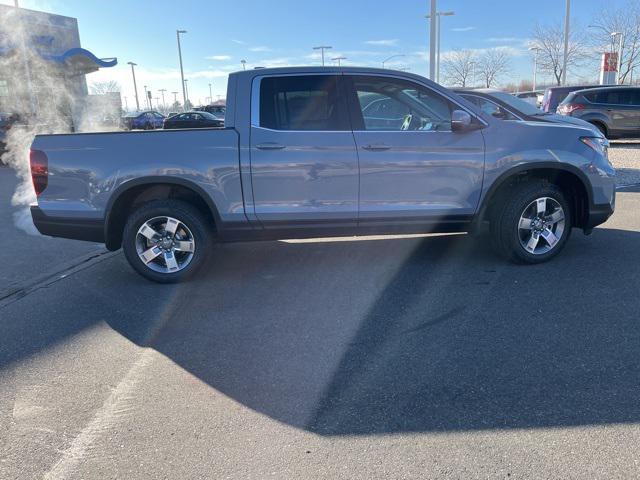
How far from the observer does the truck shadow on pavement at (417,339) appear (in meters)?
2.87

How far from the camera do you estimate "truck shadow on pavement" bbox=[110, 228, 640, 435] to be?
113 inches

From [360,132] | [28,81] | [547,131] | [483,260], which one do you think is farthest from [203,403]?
[28,81]

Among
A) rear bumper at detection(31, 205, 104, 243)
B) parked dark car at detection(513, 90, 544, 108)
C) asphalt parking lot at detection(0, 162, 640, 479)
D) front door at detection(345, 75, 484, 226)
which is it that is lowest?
asphalt parking lot at detection(0, 162, 640, 479)

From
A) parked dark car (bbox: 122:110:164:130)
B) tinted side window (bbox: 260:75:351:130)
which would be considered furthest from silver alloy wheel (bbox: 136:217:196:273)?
parked dark car (bbox: 122:110:164:130)

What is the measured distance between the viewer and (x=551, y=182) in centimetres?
524

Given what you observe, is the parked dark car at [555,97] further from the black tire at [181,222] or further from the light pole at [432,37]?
the black tire at [181,222]

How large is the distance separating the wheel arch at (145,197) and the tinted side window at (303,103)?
95 centimetres

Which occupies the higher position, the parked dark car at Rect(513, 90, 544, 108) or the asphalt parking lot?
the parked dark car at Rect(513, 90, 544, 108)

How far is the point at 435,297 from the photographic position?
14.5 feet

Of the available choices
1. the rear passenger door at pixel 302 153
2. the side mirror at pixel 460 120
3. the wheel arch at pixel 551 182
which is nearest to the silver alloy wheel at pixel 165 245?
the rear passenger door at pixel 302 153

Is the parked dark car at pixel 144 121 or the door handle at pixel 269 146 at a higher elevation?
the parked dark car at pixel 144 121

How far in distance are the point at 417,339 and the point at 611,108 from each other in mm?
14314

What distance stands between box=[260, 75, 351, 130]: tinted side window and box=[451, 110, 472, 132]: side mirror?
94 centimetres

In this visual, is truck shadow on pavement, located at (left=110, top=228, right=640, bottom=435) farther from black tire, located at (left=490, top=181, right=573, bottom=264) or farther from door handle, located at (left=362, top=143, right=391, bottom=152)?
door handle, located at (left=362, top=143, right=391, bottom=152)
